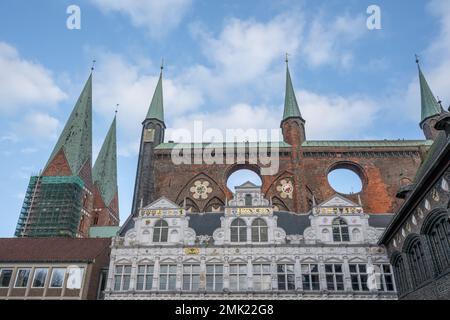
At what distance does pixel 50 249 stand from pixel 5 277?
3.45m

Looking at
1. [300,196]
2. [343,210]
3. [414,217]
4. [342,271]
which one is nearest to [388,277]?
[342,271]

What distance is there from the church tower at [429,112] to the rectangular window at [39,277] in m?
42.9

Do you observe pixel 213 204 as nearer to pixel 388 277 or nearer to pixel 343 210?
pixel 343 210

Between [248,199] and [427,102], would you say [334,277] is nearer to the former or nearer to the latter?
[248,199]

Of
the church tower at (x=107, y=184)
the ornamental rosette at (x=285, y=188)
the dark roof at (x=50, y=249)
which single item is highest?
the church tower at (x=107, y=184)

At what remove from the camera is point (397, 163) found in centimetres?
4122

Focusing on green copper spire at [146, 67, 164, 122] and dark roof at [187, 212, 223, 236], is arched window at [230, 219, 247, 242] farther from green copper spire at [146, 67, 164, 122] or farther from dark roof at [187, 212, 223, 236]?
green copper spire at [146, 67, 164, 122]

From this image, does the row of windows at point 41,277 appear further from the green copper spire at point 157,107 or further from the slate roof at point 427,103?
the slate roof at point 427,103

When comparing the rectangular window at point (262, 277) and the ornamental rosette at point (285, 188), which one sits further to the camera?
the ornamental rosette at point (285, 188)

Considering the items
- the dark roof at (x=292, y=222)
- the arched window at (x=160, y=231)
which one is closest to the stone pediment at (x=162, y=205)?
the arched window at (x=160, y=231)

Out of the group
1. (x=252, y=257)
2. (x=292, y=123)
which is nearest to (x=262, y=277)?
(x=252, y=257)

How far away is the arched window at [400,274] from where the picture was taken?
22266mm

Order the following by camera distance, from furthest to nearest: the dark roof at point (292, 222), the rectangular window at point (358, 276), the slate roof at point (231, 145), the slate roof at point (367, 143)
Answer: the slate roof at point (231, 145) < the slate roof at point (367, 143) < the dark roof at point (292, 222) < the rectangular window at point (358, 276)
